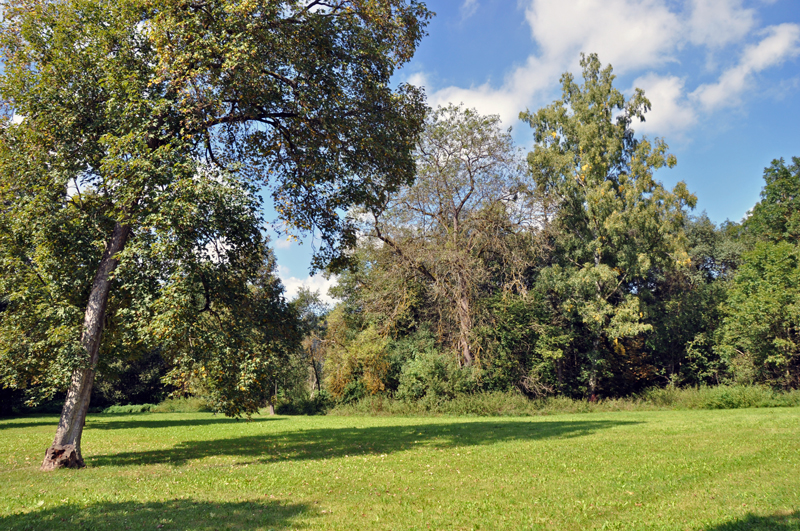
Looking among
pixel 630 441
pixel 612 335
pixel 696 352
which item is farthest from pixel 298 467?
pixel 696 352

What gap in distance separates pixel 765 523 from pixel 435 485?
4.58 metres

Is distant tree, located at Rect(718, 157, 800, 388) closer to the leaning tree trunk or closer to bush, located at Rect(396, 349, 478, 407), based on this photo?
bush, located at Rect(396, 349, 478, 407)

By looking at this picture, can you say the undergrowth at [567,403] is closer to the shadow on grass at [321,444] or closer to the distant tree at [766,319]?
the distant tree at [766,319]

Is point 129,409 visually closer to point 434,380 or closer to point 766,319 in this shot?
point 434,380

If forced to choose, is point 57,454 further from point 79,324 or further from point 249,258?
point 249,258

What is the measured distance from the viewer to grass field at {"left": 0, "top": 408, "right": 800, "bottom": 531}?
6359 millimetres

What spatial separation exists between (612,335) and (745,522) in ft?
99.4

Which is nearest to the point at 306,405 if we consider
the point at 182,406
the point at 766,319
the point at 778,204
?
the point at 182,406

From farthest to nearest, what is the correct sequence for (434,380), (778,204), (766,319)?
(778,204), (766,319), (434,380)

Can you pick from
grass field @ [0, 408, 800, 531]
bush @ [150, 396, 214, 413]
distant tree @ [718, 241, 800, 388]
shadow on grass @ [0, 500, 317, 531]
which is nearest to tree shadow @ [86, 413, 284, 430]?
grass field @ [0, 408, 800, 531]

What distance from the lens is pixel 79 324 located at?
13.7 metres

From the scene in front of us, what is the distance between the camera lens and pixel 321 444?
15.8 meters

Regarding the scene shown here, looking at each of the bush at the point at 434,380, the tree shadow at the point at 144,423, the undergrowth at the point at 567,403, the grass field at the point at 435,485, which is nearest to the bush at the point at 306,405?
the undergrowth at the point at 567,403

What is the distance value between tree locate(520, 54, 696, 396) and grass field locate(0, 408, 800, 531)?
20.7 meters
